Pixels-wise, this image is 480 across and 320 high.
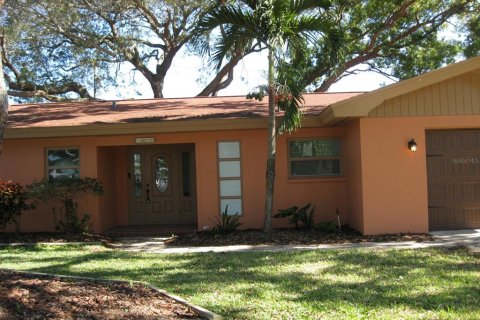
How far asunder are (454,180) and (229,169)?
5105mm

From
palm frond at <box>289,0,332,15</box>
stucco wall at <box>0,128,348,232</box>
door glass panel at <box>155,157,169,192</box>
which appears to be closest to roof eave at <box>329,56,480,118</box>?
palm frond at <box>289,0,332,15</box>

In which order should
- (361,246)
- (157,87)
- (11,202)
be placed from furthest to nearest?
(157,87), (11,202), (361,246)

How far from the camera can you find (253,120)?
12031 mm

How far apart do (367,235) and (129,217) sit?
6.87 m

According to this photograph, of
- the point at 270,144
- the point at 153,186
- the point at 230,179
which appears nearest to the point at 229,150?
the point at 230,179

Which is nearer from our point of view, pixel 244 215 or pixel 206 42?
pixel 206 42

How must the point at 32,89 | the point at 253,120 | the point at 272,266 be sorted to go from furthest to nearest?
the point at 32,89 → the point at 253,120 → the point at 272,266

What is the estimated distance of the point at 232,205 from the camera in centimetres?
1272

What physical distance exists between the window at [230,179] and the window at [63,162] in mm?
3588

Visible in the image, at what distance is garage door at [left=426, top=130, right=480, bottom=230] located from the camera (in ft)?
36.9

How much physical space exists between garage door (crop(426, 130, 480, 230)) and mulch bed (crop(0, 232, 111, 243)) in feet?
24.0

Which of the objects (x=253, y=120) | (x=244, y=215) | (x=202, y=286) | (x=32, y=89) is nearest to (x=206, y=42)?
(x=253, y=120)

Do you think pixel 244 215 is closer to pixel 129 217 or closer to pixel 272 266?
pixel 129 217

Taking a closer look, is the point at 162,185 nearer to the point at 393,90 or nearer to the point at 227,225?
the point at 227,225
